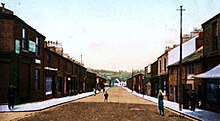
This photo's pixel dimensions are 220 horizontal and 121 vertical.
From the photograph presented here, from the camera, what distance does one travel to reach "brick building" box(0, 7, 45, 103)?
2730 centimetres

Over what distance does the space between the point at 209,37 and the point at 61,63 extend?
88.9 feet

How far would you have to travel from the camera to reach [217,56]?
2419 cm

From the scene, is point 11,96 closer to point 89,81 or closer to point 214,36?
point 214,36

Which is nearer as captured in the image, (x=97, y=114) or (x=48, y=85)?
(x=97, y=114)

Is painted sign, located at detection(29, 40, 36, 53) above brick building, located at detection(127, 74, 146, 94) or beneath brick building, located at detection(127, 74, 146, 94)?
above

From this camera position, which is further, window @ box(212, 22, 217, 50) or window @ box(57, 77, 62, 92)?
window @ box(57, 77, 62, 92)

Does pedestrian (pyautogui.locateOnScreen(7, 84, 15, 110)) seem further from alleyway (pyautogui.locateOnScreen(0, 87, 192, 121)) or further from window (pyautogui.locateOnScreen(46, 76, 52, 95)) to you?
window (pyautogui.locateOnScreen(46, 76, 52, 95))

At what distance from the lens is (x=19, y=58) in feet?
95.5

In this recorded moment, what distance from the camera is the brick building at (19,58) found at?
27.3 m

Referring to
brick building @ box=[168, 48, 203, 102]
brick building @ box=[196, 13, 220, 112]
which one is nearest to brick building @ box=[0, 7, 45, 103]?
brick building @ box=[168, 48, 203, 102]

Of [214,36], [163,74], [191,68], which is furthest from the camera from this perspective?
[163,74]

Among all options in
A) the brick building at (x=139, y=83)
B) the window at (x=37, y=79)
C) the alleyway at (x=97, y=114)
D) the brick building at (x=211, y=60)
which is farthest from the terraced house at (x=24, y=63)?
the brick building at (x=139, y=83)

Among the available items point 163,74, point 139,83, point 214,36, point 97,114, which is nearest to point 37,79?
point 97,114

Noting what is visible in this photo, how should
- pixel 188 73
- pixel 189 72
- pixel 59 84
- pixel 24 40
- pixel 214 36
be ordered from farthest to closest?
1. pixel 59 84
2. pixel 188 73
3. pixel 189 72
4. pixel 24 40
5. pixel 214 36
